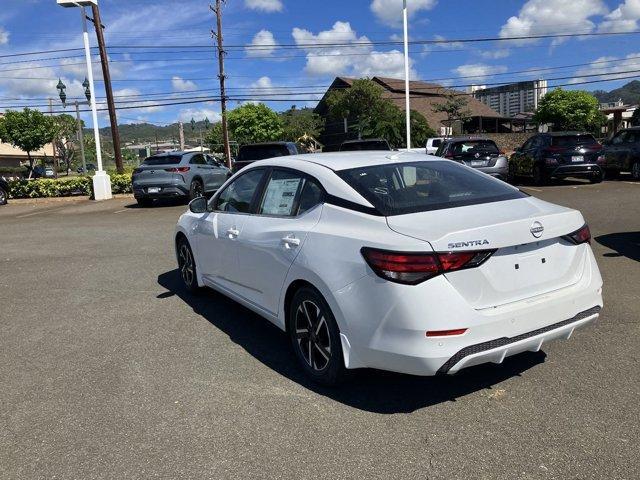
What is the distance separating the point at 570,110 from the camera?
65.1 metres

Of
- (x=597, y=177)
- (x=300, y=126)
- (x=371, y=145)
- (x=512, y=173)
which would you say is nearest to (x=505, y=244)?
(x=371, y=145)

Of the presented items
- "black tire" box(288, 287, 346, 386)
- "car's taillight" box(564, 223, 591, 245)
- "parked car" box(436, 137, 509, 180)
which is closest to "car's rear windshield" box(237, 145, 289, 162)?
"parked car" box(436, 137, 509, 180)

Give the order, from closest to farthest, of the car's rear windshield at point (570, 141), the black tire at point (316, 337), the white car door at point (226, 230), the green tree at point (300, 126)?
the black tire at point (316, 337) → the white car door at point (226, 230) → the car's rear windshield at point (570, 141) → the green tree at point (300, 126)

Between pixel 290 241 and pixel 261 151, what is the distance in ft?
41.3

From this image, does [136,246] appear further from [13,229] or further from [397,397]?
[397,397]

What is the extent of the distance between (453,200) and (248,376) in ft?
6.18

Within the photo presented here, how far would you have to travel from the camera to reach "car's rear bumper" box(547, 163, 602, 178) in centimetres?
1580

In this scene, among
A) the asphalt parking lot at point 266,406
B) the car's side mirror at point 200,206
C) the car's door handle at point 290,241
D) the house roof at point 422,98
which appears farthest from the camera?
the house roof at point 422,98

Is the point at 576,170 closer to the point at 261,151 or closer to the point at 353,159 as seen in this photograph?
the point at 261,151

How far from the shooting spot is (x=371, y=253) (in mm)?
3092

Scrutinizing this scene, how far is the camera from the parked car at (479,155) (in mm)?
15062

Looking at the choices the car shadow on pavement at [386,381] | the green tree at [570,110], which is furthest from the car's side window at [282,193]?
the green tree at [570,110]

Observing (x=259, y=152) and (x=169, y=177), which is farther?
(x=259, y=152)

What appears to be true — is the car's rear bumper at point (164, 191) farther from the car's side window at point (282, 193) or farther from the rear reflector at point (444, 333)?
the rear reflector at point (444, 333)
